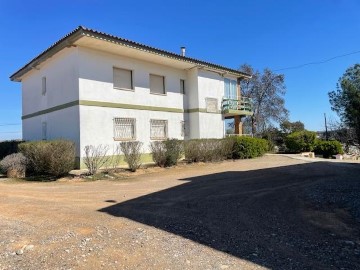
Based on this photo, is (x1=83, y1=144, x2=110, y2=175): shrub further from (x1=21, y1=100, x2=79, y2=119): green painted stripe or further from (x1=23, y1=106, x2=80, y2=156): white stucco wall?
(x1=21, y1=100, x2=79, y2=119): green painted stripe

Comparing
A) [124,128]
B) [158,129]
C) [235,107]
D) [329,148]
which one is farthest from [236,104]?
[124,128]

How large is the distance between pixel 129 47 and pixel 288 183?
1091 cm

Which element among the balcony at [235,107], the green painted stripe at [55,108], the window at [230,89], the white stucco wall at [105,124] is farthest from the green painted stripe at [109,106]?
the window at [230,89]

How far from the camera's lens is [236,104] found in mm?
24812

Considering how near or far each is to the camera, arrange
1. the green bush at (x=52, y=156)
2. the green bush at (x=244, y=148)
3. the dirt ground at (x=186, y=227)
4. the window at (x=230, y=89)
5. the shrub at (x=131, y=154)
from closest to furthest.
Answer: the dirt ground at (x=186, y=227) → the green bush at (x=52, y=156) → the shrub at (x=131, y=154) → the green bush at (x=244, y=148) → the window at (x=230, y=89)

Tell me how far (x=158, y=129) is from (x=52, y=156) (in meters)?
8.05

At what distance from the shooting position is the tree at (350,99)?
28.4 m

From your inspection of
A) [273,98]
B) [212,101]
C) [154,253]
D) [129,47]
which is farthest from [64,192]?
[273,98]

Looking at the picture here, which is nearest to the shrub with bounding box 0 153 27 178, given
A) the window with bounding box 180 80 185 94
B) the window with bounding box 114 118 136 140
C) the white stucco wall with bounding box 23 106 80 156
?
the white stucco wall with bounding box 23 106 80 156

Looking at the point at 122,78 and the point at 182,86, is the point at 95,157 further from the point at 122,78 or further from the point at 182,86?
the point at 182,86

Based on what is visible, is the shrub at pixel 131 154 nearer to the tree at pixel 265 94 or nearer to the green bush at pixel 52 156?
the green bush at pixel 52 156

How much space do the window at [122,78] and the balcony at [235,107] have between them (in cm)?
763

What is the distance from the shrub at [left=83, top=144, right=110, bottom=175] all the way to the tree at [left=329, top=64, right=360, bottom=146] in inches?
872

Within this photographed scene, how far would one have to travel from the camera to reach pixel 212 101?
902 inches
